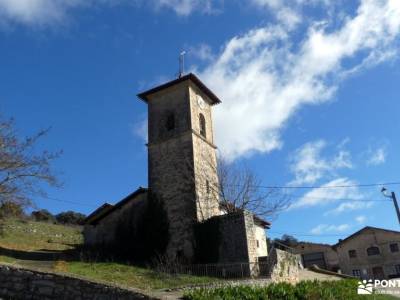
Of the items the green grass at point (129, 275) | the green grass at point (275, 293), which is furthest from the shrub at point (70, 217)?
the green grass at point (275, 293)

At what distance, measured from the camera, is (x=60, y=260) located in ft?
69.1

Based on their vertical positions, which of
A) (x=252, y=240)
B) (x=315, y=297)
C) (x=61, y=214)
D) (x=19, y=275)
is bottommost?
(x=315, y=297)

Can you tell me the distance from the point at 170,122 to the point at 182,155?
329 cm

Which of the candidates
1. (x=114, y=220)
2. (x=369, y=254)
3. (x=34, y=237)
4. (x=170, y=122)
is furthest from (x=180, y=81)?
(x=369, y=254)

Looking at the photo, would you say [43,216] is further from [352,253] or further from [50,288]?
[50,288]

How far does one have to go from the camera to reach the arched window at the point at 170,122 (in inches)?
1147

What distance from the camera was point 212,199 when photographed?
89.2 ft

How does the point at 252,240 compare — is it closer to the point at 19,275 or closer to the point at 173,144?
the point at 173,144

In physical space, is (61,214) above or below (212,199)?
above

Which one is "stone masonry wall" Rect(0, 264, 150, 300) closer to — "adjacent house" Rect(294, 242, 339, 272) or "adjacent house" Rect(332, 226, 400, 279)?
"adjacent house" Rect(332, 226, 400, 279)

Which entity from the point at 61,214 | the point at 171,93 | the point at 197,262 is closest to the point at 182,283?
the point at 197,262

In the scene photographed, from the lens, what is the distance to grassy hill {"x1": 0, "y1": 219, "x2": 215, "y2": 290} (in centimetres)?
1683

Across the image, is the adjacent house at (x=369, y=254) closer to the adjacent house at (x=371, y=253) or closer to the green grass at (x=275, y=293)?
the adjacent house at (x=371, y=253)

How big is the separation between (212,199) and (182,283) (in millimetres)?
Result: 10014
